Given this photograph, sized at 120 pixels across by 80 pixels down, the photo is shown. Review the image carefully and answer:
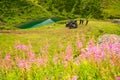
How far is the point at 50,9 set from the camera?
5620 inches

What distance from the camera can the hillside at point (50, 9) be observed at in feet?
379

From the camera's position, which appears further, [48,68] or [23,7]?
[23,7]

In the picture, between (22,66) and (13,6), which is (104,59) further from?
(13,6)

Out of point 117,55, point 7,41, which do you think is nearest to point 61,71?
point 117,55

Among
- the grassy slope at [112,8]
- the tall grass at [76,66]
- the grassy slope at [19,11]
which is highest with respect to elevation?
the tall grass at [76,66]

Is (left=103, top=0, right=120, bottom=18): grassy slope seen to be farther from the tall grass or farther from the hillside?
the tall grass

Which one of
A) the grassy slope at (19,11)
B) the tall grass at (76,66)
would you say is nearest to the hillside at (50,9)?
the grassy slope at (19,11)

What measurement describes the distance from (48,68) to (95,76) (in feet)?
7.90

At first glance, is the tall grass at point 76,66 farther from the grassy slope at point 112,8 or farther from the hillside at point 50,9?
the grassy slope at point 112,8

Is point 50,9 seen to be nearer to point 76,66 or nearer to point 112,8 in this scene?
point 112,8

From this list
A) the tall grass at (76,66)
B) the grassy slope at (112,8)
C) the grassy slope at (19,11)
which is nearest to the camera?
the tall grass at (76,66)

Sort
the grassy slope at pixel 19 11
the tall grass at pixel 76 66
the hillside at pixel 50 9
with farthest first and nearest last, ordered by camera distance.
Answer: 1. the grassy slope at pixel 19 11
2. the hillside at pixel 50 9
3. the tall grass at pixel 76 66

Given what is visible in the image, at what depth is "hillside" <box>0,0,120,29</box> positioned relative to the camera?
11557 centimetres

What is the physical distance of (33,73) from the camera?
12195mm
